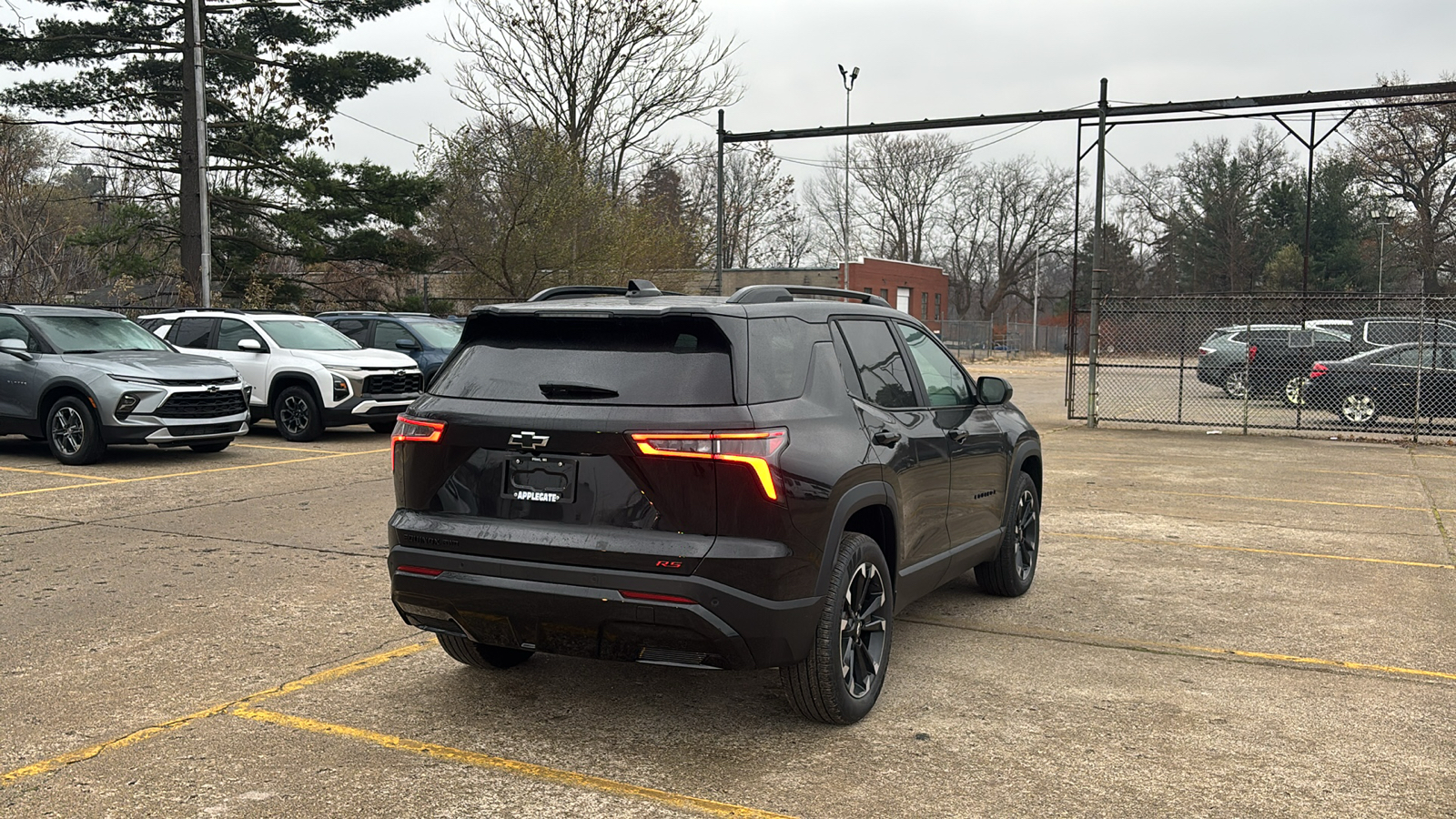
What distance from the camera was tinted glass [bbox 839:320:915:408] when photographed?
5.02 meters

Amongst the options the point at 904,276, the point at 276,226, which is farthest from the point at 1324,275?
the point at 276,226

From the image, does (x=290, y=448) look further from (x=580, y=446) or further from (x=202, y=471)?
(x=580, y=446)

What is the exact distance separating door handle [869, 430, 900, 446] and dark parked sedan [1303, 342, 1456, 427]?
1536 centimetres

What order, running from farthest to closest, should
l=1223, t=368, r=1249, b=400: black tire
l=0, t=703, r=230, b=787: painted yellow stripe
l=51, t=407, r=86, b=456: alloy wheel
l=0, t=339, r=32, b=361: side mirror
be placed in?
l=1223, t=368, r=1249, b=400: black tire
l=0, t=339, r=32, b=361: side mirror
l=51, t=407, r=86, b=456: alloy wheel
l=0, t=703, r=230, b=787: painted yellow stripe

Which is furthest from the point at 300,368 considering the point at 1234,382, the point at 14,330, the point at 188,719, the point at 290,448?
the point at 1234,382

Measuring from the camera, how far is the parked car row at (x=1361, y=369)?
1781cm

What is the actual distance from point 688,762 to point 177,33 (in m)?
30.1

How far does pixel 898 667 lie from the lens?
5.40 metres

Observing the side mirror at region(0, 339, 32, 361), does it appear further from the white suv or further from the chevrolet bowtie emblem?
the chevrolet bowtie emblem

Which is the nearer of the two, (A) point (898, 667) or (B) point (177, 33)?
(A) point (898, 667)

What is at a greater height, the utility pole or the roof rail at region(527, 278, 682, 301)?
the utility pole

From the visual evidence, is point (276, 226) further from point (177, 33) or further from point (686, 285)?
→ point (686, 285)

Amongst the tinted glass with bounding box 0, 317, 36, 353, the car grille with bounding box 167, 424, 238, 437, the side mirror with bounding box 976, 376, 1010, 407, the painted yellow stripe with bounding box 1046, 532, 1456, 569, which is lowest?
the painted yellow stripe with bounding box 1046, 532, 1456, 569

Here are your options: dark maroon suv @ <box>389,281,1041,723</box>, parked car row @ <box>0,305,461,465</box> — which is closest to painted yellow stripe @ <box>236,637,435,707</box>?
dark maroon suv @ <box>389,281,1041,723</box>
